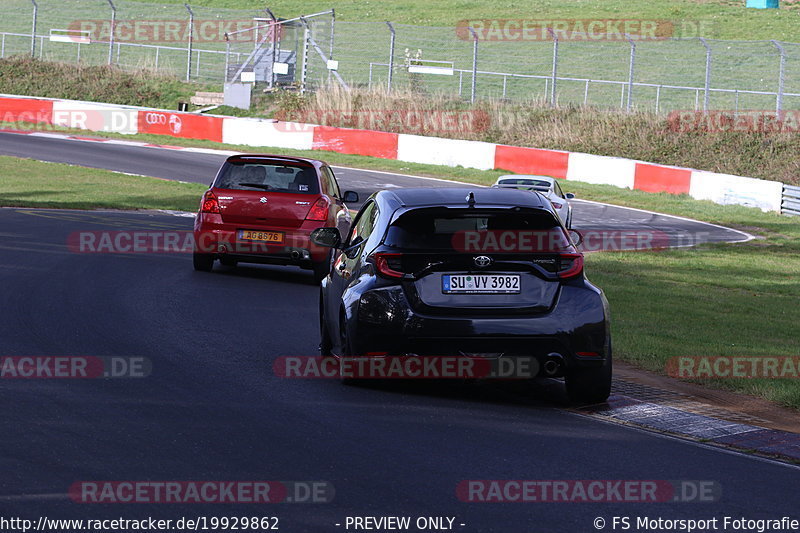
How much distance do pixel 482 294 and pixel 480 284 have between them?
7cm

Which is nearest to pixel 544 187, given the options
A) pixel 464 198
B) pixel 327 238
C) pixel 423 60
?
pixel 327 238

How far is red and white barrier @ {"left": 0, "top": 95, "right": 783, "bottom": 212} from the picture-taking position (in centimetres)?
3250

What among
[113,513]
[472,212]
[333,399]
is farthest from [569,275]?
[113,513]

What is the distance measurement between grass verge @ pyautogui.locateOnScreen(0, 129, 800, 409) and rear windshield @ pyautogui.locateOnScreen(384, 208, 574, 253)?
88.5 inches

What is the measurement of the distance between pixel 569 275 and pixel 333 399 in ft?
6.11

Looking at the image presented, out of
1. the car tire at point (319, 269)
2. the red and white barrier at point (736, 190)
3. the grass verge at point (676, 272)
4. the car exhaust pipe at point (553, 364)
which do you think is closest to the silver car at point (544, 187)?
the grass verge at point (676, 272)

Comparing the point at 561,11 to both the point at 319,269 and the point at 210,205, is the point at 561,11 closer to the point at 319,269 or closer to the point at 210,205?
the point at 319,269

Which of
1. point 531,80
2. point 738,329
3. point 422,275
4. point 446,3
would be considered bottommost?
point 738,329

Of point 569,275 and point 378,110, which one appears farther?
point 378,110

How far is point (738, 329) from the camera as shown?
13.3m

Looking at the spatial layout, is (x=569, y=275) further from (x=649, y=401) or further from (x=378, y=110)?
(x=378, y=110)

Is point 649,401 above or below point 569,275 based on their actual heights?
below

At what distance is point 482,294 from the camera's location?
8.48 meters

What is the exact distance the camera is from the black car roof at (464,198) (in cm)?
884
